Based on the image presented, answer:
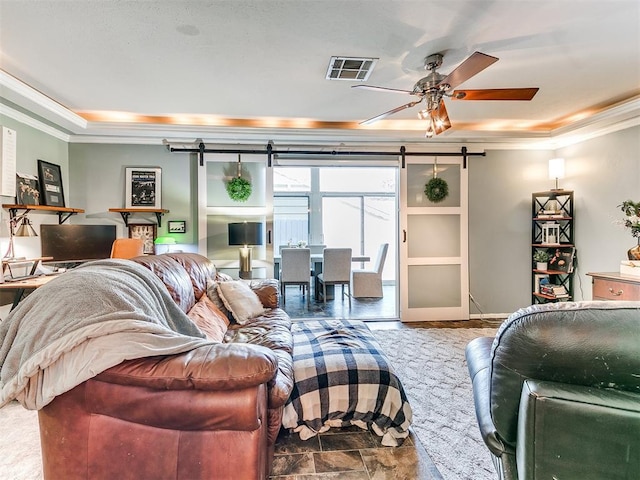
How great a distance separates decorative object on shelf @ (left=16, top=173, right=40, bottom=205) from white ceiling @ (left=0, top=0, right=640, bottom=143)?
665 millimetres

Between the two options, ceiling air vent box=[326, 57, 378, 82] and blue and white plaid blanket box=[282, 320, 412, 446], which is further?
ceiling air vent box=[326, 57, 378, 82]

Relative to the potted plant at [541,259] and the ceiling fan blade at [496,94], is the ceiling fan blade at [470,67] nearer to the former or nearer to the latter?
the ceiling fan blade at [496,94]

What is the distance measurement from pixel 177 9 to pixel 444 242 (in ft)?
12.8

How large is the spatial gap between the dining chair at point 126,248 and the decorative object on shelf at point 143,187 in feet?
1.89

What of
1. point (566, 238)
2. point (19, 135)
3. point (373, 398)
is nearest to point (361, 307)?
point (566, 238)

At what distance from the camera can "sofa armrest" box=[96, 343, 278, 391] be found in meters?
1.09

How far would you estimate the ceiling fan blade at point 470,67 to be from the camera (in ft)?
5.73

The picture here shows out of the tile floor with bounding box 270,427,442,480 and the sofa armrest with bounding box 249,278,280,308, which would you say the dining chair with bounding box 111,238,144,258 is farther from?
the tile floor with bounding box 270,427,442,480

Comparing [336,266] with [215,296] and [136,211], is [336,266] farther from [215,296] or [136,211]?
[136,211]

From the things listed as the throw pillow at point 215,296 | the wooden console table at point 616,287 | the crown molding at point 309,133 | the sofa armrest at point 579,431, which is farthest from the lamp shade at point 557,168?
the throw pillow at point 215,296

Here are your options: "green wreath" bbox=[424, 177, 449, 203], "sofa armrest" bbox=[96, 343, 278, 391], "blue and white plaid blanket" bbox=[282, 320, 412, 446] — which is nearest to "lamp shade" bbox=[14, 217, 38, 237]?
"sofa armrest" bbox=[96, 343, 278, 391]

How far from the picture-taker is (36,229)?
335 centimetres

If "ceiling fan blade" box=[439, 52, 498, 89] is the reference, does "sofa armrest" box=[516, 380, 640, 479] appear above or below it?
below

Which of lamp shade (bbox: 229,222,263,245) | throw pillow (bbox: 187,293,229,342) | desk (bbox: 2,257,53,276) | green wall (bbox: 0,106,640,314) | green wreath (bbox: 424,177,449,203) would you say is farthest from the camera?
green wreath (bbox: 424,177,449,203)
